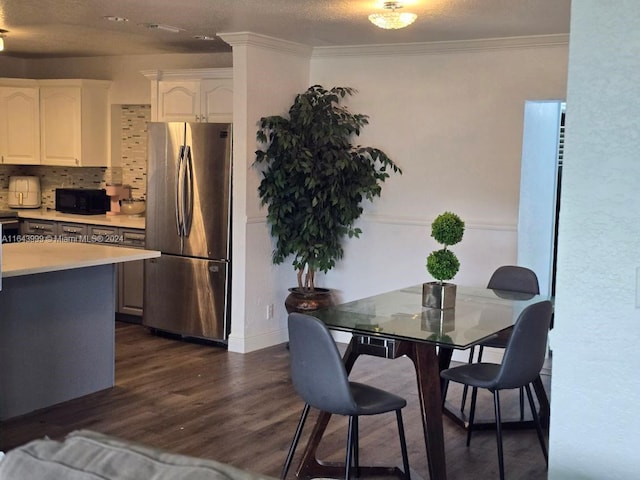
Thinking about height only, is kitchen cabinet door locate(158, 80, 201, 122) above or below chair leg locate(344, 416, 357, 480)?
above

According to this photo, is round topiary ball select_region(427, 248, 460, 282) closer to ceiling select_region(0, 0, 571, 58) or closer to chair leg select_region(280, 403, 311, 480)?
chair leg select_region(280, 403, 311, 480)

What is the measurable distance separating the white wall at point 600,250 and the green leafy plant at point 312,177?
3.52m

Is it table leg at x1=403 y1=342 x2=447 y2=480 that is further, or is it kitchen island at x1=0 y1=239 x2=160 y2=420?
kitchen island at x1=0 y1=239 x2=160 y2=420

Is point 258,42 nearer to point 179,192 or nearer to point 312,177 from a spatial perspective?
point 312,177

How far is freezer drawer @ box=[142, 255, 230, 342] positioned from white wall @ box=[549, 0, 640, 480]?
4005 millimetres

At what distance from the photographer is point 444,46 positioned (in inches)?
233

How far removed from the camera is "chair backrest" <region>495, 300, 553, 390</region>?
11.5 ft

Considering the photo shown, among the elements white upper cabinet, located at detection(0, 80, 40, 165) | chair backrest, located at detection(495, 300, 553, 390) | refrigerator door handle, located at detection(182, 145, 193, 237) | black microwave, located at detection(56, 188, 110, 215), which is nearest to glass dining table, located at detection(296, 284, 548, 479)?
chair backrest, located at detection(495, 300, 553, 390)

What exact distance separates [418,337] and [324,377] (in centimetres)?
45

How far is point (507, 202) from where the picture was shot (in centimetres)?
575

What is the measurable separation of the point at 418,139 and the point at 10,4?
3.07m

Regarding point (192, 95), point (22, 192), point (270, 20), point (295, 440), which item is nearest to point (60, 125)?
point (22, 192)

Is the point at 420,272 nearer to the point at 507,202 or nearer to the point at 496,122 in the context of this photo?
the point at 507,202

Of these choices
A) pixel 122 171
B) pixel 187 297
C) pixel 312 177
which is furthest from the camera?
pixel 122 171
